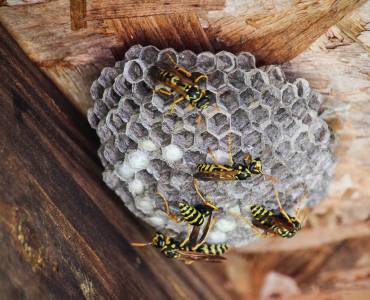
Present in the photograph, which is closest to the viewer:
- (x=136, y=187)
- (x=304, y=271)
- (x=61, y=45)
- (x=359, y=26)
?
(x=359, y=26)

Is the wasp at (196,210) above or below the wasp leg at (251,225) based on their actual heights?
above

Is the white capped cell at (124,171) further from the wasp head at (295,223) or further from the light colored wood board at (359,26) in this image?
the light colored wood board at (359,26)

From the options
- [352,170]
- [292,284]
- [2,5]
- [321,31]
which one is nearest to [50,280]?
[2,5]

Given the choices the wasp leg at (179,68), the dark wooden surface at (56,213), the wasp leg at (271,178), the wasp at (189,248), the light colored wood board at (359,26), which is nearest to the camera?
the dark wooden surface at (56,213)

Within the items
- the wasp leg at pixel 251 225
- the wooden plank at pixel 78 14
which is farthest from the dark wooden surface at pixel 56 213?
the wasp leg at pixel 251 225

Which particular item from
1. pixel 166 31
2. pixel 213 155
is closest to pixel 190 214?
pixel 213 155

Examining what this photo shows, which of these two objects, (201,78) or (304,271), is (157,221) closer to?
(201,78)
